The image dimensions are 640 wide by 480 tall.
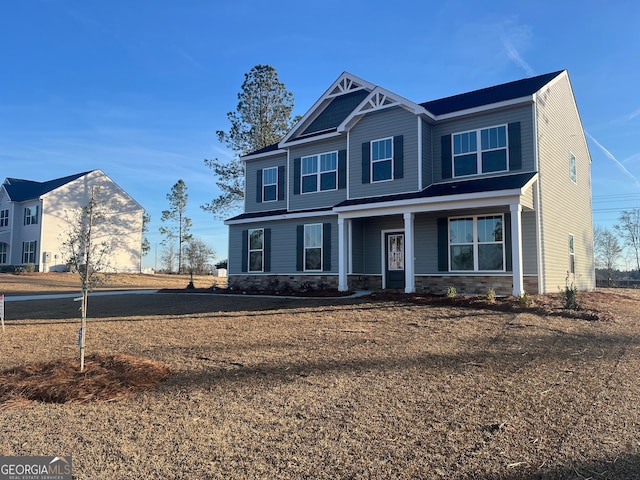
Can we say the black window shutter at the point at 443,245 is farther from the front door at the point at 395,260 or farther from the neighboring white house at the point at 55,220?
the neighboring white house at the point at 55,220

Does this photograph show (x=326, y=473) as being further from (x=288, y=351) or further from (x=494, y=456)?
(x=288, y=351)

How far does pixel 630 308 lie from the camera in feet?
40.9

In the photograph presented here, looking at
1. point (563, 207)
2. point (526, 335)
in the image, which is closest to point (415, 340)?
point (526, 335)

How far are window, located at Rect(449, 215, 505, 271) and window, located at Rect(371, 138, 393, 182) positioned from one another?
2649 mm

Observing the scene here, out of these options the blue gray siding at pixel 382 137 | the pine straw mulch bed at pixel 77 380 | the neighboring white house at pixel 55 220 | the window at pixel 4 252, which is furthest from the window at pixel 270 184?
the window at pixel 4 252

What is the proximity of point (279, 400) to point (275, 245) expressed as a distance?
13276 mm

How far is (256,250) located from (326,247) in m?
3.47

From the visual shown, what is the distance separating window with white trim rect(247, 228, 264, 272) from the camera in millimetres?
18297

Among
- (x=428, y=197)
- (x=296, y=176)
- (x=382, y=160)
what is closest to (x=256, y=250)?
(x=296, y=176)

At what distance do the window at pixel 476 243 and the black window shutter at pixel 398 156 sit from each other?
2.26m

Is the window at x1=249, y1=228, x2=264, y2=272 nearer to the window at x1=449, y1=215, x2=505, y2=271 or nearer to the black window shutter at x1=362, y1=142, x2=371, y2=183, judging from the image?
the black window shutter at x1=362, y1=142, x2=371, y2=183

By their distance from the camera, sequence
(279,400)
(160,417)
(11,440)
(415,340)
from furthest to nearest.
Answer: (415,340) < (279,400) < (160,417) < (11,440)

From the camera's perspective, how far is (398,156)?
48.2 feet

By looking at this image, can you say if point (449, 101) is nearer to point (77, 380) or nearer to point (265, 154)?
point (265, 154)
